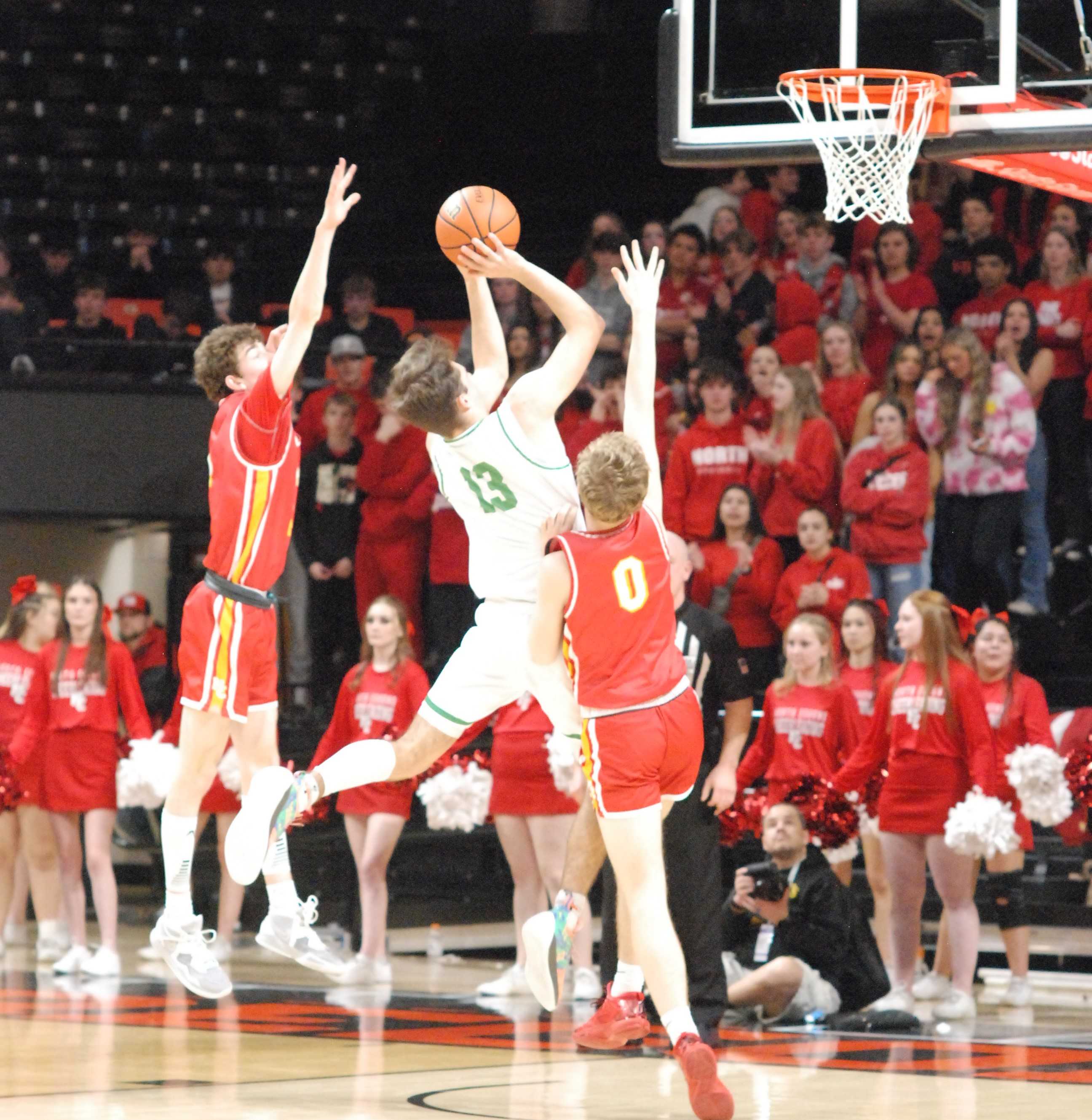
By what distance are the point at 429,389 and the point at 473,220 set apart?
612 mm

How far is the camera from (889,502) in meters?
11.9

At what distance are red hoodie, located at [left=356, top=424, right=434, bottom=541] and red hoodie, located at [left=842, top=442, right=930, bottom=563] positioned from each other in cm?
306

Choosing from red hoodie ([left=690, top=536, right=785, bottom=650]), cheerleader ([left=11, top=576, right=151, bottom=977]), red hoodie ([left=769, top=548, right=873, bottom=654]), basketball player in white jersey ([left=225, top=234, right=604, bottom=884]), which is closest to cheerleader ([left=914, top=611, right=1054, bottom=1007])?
red hoodie ([left=769, top=548, right=873, bottom=654])

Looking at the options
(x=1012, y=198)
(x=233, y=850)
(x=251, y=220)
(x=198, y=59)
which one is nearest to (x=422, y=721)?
(x=233, y=850)

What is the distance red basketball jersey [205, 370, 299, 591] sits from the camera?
7078 millimetres

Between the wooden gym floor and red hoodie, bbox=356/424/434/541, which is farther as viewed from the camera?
red hoodie, bbox=356/424/434/541

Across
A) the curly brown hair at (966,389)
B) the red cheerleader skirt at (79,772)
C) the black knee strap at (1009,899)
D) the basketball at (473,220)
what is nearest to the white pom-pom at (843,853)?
the black knee strap at (1009,899)

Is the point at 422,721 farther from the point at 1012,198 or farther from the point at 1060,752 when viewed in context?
the point at 1012,198

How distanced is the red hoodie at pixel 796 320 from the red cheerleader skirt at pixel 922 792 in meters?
4.22

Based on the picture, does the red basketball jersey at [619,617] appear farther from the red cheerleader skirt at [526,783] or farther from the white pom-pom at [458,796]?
the white pom-pom at [458,796]

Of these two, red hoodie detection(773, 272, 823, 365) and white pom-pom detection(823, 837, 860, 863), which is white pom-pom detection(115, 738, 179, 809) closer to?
A: white pom-pom detection(823, 837, 860, 863)

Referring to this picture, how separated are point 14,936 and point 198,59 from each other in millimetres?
10157

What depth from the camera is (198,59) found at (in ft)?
65.8

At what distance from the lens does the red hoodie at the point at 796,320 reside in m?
13.5
